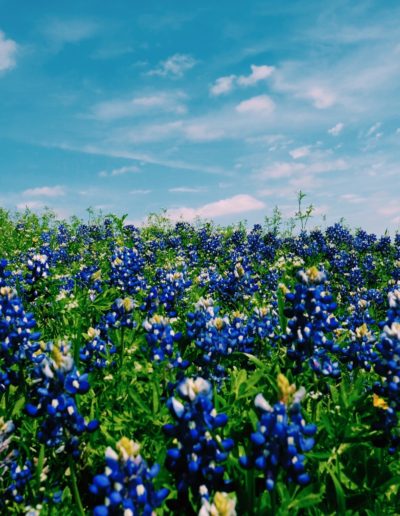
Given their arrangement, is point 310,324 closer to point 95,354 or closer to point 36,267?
point 95,354

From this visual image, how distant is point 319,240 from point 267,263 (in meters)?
4.13

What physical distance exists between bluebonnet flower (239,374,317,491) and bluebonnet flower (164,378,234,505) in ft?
0.55

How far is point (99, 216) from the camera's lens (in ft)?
74.5

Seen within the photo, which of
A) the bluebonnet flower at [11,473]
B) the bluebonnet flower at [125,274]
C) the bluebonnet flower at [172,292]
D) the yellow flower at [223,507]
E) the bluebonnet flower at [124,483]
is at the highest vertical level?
the bluebonnet flower at [125,274]

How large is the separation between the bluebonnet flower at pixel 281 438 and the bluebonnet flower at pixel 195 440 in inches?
6.6

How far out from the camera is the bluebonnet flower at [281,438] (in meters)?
2.05

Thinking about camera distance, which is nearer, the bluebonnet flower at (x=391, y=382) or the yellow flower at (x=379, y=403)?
the bluebonnet flower at (x=391, y=382)

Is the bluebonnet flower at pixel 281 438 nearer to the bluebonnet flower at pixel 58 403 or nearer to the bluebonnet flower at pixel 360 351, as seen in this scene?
the bluebonnet flower at pixel 58 403

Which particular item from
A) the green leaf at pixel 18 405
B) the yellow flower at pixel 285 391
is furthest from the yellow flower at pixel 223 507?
the green leaf at pixel 18 405

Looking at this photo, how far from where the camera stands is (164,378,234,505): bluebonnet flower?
2.11 metres

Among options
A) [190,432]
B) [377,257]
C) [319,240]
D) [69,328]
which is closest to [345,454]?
[190,432]

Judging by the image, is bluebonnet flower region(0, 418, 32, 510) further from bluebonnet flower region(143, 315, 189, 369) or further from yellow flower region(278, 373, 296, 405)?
yellow flower region(278, 373, 296, 405)

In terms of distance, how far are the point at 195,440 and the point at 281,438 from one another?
42cm

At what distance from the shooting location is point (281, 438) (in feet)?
6.81
